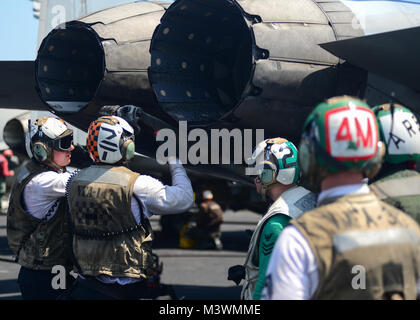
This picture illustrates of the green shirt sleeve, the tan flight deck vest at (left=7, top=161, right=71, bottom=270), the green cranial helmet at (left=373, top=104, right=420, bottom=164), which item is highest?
the green cranial helmet at (left=373, top=104, right=420, bottom=164)

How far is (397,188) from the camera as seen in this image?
9.53 ft

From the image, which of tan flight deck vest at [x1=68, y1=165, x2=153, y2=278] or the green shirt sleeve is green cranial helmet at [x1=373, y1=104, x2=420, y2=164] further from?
tan flight deck vest at [x1=68, y1=165, x2=153, y2=278]

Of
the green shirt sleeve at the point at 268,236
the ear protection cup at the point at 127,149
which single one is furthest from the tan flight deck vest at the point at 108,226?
the green shirt sleeve at the point at 268,236

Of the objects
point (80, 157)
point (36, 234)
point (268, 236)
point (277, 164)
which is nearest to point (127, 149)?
point (277, 164)

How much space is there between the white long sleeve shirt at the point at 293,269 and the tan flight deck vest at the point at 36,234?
9.80ft

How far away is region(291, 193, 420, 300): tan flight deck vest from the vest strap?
916 mm

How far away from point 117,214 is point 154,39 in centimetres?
149

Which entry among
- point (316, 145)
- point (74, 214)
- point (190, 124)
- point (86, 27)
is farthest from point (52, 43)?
point (316, 145)

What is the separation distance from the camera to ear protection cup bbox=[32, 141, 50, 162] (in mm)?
4574

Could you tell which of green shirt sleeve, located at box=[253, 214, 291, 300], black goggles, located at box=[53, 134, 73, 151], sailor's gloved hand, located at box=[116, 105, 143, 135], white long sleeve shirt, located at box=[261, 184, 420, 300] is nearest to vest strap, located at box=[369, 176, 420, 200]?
green shirt sleeve, located at box=[253, 214, 291, 300]

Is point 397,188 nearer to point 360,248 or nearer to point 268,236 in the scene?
point 268,236

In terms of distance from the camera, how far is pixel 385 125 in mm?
2926
